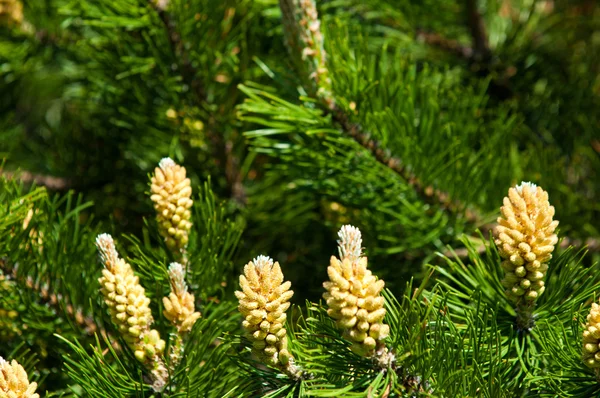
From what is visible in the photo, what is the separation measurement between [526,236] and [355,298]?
150 millimetres

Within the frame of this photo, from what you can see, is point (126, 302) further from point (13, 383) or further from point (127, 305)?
point (13, 383)

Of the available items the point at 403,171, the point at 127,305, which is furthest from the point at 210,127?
the point at 127,305

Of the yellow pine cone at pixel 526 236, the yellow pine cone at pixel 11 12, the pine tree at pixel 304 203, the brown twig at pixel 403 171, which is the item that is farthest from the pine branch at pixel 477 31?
the yellow pine cone at pixel 11 12

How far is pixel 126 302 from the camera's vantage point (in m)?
0.58

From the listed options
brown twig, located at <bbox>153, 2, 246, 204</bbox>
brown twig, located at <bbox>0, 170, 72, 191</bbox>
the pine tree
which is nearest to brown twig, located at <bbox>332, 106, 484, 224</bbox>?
the pine tree

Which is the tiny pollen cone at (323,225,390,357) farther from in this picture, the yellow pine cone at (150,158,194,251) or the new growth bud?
the new growth bud

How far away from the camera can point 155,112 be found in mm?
945

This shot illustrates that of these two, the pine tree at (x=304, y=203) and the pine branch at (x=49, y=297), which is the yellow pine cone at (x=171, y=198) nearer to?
the pine tree at (x=304, y=203)

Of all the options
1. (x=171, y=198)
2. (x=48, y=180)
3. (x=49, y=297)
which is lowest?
(x=48, y=180)

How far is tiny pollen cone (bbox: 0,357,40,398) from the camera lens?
0.51 meters

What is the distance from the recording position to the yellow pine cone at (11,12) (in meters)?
1.00

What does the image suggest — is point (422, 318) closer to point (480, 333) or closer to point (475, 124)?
point (480, 333)

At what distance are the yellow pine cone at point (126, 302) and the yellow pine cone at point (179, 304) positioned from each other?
0.07 ft

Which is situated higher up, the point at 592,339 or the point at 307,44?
the point at 307,44
